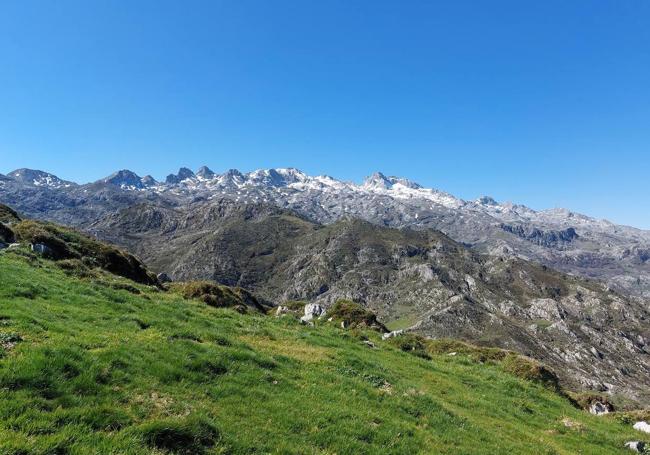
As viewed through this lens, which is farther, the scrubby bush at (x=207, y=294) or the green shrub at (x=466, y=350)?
the scrubby bush at (x=207, y=294)

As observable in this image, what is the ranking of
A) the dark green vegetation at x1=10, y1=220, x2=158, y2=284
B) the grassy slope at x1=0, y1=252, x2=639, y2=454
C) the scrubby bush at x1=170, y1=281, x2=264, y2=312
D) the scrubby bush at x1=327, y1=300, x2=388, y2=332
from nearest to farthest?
the grassy slope at x1=0, y1=252, x2=639, y2=454 → the dark green vegetation at x1=10, y1=220, x2=158, y2=284 → the scrubby bush at x1=170, y1=281, x2=264, y2=312 → the scrubby bush at x1=327, y1=300, x2=388, y2=332

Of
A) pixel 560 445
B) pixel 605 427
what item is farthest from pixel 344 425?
pixel 605 427

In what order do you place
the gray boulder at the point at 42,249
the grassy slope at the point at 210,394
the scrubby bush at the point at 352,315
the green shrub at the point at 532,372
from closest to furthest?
the grassy slope at the point at 210,394
the gray boulder at the point at 42,249
the green shrub at the point at 532,372
the scrubby bush at the point at 352,315

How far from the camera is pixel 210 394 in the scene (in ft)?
47.6

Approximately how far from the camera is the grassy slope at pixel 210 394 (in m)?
10.9

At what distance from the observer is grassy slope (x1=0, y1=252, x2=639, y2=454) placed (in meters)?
10.9

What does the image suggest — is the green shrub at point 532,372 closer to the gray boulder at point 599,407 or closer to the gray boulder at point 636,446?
the gray boulder at point 599,407

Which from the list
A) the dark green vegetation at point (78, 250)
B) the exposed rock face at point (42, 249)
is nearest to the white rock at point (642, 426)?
the dark green vegetation at point (78, 250)

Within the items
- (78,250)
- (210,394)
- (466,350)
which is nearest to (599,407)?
(466,350)

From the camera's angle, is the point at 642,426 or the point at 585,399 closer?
the point at 642,426

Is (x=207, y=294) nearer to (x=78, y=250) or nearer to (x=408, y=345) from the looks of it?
(x=78, y=250)

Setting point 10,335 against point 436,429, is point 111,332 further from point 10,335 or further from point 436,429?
Result: point 436,429

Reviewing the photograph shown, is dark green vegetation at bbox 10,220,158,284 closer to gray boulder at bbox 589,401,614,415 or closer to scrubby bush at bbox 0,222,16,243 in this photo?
scrubby bush at bbox 0,222,16,243

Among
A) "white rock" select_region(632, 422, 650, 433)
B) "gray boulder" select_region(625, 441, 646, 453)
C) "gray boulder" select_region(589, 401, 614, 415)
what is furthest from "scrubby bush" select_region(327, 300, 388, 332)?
"gray boulder" select_region(625, 441, 646, 453)
